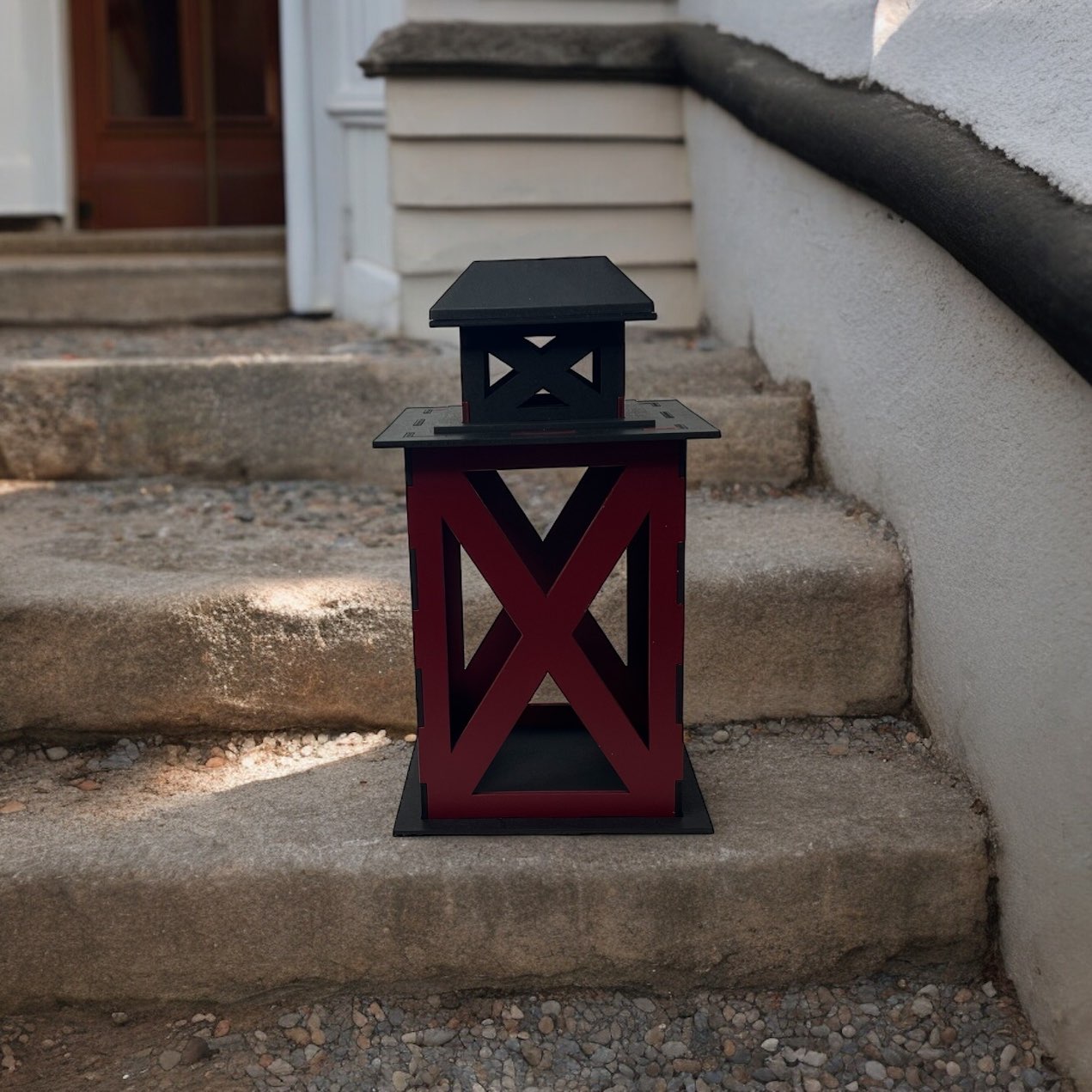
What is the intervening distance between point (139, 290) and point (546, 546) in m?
2.09

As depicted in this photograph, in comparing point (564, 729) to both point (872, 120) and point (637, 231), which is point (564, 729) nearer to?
point (872, 120)

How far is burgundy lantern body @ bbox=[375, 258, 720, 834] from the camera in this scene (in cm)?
158

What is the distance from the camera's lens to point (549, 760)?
71.7 inches

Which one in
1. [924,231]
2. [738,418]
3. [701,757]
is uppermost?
[924,231]

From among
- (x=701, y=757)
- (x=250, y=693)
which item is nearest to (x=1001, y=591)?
(x=701, y=757)

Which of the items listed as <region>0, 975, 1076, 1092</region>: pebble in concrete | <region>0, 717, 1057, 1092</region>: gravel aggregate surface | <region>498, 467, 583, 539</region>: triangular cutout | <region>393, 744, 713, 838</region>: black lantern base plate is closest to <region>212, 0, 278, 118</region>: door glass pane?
<region>498, 467, 583, 539</region>: triangular cutout

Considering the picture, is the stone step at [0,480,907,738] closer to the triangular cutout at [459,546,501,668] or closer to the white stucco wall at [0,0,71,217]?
the triangular cutout at [459,546,501,668]

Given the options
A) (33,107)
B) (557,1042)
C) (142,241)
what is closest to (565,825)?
(557,1042)

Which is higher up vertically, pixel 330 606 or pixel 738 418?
pixel 738 418

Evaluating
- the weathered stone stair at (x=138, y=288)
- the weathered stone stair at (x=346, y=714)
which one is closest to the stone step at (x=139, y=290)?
the weathered stone stair at (x=138, y=288)

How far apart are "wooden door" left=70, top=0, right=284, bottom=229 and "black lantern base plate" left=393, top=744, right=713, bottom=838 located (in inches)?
121

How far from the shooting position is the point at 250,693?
1972 mm

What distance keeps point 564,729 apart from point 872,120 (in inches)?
41.4

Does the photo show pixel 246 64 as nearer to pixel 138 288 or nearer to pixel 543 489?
pixel 138 288
